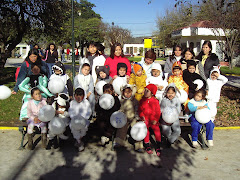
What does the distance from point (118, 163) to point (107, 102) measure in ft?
3.62

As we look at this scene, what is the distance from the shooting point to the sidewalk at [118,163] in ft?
13.6

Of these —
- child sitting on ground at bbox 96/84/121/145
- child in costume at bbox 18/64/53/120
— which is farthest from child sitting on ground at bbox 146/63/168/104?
child in costume at bbox 18/64/53/120

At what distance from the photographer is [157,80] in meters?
5.68

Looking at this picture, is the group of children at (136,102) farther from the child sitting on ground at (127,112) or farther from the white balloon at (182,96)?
the white balloon at (182,96)

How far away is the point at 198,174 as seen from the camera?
13.8ft

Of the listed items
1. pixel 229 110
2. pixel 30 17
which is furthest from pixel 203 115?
pixel 30 17

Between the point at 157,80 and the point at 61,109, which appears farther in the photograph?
the point at 157,80

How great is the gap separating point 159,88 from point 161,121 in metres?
0.76

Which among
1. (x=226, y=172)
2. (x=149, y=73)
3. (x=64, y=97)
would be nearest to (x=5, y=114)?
(x=64, y=97)

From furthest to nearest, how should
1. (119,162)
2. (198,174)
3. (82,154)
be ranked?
(82,154) → (119,162) → (198,174)

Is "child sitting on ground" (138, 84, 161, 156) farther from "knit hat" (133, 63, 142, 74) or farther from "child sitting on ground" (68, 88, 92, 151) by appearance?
"child sitting on ground" (68, 88, 92, 151)

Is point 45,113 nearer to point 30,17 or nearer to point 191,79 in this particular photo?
point 191,79

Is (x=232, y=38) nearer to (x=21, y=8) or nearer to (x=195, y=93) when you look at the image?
(x=21, y=8)

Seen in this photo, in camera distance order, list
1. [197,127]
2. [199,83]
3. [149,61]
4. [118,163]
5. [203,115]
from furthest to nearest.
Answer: [149,61]
[199,83]
[197,127]
[203,115]
[118,163]
